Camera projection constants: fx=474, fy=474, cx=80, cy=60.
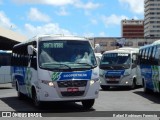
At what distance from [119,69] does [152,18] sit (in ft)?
466

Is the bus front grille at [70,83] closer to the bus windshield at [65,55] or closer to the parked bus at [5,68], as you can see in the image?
the bus windshield at [65,55]

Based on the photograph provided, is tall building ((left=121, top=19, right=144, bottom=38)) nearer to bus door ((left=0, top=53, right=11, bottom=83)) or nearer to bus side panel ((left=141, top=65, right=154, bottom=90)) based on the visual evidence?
bus door ((left=0, top=53, right=11, bottom=83))

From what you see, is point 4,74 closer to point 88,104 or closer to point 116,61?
point 116,61

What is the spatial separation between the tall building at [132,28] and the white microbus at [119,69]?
147088 mm

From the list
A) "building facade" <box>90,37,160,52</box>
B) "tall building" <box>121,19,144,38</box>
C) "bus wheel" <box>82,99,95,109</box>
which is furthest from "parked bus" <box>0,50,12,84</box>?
"tall building" <box>121,19,144,38</box>

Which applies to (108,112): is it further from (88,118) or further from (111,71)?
(111,71)

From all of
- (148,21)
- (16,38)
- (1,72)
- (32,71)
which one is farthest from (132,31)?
(32,71)

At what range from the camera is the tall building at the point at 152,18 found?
547 feet

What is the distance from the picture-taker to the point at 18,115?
1427cm

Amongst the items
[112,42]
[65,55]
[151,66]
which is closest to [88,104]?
[65,55]

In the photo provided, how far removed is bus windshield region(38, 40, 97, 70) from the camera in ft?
51.3

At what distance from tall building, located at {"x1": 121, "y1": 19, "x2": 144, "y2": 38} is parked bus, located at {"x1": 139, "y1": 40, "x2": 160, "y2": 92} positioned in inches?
5955

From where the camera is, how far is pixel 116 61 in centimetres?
2823

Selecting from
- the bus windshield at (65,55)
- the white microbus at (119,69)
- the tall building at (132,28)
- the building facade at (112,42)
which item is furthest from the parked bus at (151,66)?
the tall building at (132,28)
